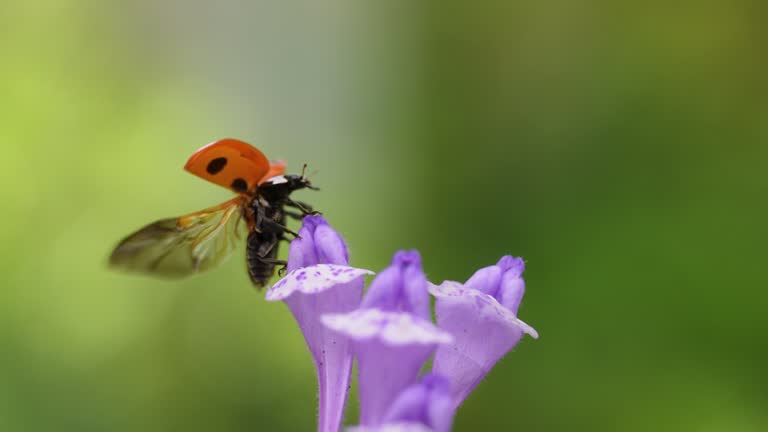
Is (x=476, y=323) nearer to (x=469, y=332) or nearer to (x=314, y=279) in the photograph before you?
(x=469, y=332)

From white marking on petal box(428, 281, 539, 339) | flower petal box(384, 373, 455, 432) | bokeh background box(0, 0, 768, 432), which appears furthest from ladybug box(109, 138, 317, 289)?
bokeh background box(0, 0, 768, 432)

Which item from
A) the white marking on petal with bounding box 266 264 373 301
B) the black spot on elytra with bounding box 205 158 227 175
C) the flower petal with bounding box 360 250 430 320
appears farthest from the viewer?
the black spot on elytra with bounding box 205 158 227 175

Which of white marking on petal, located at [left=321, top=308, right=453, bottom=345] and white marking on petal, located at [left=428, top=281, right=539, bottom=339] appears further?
white marking on petal, located at [left=428, top=281, right=539, bottom=339]

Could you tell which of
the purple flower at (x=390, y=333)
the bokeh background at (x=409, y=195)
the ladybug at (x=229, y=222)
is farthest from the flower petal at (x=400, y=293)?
the bokeh background at (x=409, y=195)

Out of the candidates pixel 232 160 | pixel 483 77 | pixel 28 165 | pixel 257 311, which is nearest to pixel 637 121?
pixel 483 77

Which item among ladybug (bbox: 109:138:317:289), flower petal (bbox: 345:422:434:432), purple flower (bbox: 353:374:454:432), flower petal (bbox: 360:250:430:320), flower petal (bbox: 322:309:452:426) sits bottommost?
flower petal (bbox: 345:422:434:432)

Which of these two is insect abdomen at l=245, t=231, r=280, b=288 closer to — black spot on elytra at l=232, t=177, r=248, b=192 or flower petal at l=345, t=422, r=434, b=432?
black spot on elytra at l=232, t=177, r=248, b=192
